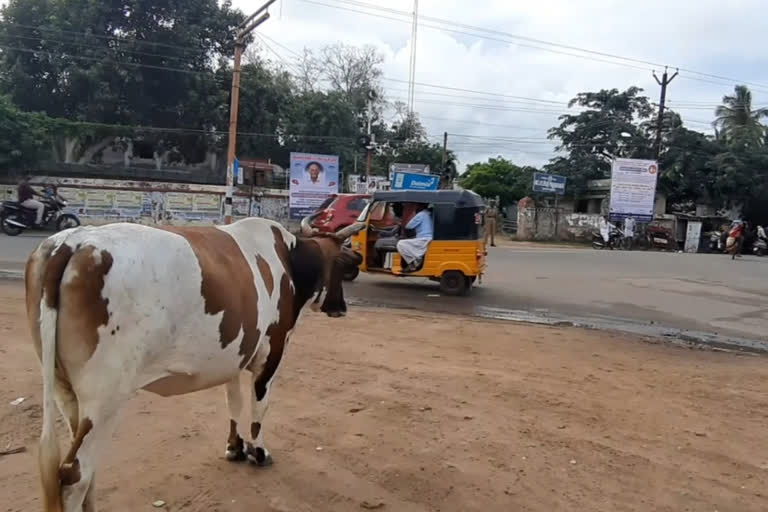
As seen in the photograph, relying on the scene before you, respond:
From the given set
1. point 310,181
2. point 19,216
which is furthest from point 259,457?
point 310,181

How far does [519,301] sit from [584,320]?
1643 mm

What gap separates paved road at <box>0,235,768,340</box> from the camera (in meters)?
10.7

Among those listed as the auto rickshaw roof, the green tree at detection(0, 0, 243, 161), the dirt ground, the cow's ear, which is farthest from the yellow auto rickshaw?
the green tree at detection(0, 0, 243, 161)

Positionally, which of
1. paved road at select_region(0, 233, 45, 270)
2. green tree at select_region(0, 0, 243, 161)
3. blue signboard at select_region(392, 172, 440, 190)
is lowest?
paved road at select_region(0, 233, 45, 270)

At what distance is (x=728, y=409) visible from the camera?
17.6ft

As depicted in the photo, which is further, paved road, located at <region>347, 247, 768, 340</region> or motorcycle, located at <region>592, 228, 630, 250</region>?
motorcycle, located at <region>592, 228, 630, 250</region>

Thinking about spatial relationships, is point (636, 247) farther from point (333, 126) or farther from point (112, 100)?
point (112, 100)

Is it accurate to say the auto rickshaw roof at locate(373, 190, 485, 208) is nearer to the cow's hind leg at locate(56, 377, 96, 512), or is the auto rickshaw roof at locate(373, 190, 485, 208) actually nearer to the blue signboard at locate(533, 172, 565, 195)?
the cow's hind leg at locate(56, 377, 96, 512)

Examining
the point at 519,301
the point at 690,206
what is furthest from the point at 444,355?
the point at 690,206

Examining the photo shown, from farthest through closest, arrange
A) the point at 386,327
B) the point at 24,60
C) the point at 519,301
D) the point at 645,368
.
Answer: the point at 24,60, the point at 519,301, the point at 386,327, the point at 645,368

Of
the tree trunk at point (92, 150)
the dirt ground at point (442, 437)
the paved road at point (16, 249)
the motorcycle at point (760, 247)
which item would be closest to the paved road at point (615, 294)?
the dirt ground at point (442, 437)

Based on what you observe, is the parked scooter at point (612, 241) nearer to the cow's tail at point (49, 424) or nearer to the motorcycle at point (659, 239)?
the motorcycle at point (659, 239)

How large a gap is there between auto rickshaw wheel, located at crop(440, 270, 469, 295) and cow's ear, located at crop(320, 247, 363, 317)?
23.4 feet

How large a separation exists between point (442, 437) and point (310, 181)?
22.6m
